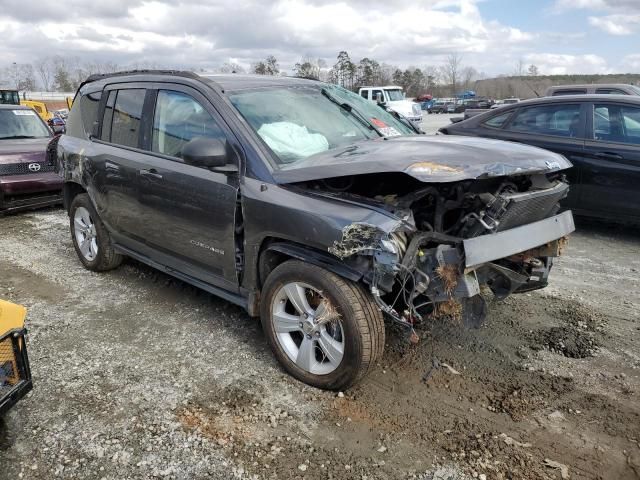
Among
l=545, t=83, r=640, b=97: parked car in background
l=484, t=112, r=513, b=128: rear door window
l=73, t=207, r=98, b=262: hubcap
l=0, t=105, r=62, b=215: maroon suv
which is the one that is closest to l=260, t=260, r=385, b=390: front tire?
l=73, t=207, r=98, b=262: hubcap

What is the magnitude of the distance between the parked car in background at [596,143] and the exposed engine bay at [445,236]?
2929 millimetres

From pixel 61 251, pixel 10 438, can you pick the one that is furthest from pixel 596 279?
pixel 61 251

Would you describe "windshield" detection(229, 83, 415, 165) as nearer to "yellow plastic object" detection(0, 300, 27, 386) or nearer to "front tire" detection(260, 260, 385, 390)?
"front tire" detection(260, 260, 385, 390)

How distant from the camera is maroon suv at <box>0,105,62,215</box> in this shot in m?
7.69

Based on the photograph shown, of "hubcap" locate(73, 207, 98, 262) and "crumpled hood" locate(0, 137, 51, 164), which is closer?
"hubcap" locate(73, 207, 98, 262)

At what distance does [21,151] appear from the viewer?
7.96 m

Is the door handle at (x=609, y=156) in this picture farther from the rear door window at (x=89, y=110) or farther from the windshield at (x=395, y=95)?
the windshield at (x=395, y=95)

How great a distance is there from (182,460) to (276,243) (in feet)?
4.33

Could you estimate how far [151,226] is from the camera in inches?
162

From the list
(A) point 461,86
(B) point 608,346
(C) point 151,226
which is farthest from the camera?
(A) point 461,86

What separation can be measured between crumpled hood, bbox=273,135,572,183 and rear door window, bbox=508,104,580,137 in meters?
3.24

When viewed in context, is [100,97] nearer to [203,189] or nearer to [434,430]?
[203,189]

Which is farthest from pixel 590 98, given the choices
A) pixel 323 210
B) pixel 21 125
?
pixel 21 125

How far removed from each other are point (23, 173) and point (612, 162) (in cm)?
809
